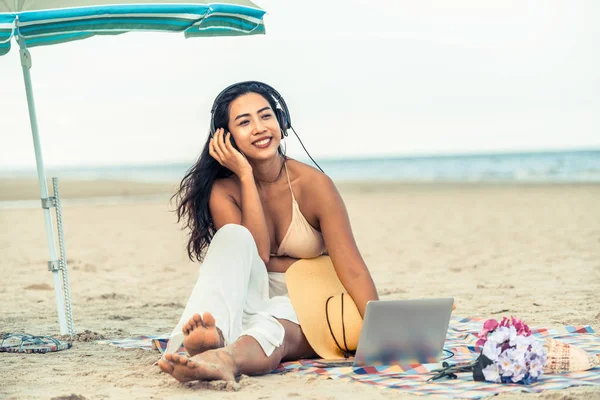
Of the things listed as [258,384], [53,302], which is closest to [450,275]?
[53,302]

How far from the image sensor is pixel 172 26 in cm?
409

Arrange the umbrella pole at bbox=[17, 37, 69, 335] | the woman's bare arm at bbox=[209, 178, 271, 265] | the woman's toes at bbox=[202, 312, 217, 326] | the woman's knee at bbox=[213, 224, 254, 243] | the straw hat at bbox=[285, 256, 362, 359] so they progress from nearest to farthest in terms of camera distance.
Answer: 1. the woman's toes at bbox=[202, 312, 217, 326]
2. the woman's knee at bbox=[213, 224, 254, 243]
3. the straw hat at bbox=[285, 256, 362, 359]
4. the woman's bare arm at bbox=[209, 178, 271, 265]
5. the umbrella pole at bbox=[17, 37, 69, 335]

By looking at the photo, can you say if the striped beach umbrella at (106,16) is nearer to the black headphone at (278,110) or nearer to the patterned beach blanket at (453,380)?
the black headphone at (278,110)

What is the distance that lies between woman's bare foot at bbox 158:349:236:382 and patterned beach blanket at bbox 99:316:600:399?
0.47 metres

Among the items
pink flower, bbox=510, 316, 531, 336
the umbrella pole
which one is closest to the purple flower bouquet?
pink flower, bbox=510, 316, 531, 336

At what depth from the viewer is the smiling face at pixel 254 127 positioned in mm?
4074

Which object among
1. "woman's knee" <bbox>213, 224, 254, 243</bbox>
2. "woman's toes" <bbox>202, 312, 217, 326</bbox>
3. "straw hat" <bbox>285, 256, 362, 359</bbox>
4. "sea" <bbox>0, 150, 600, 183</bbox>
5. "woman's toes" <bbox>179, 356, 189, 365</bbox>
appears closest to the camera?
"woman's toes" <bbox>179, 356, 189, 365</bbox>

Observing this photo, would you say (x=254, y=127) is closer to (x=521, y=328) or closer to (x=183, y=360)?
(x=183, y=360)

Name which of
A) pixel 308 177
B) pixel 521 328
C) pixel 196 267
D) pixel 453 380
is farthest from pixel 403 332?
pixel 196 267

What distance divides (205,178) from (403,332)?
1.30 meters

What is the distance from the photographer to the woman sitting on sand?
3.55 metres

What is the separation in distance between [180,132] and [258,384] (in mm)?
36151

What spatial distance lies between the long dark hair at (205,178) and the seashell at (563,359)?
1661mm

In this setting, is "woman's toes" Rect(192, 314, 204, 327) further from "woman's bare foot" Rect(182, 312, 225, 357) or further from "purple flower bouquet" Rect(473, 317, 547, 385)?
"purple flower bouquet" Rect(473, 317, 547, 385)
